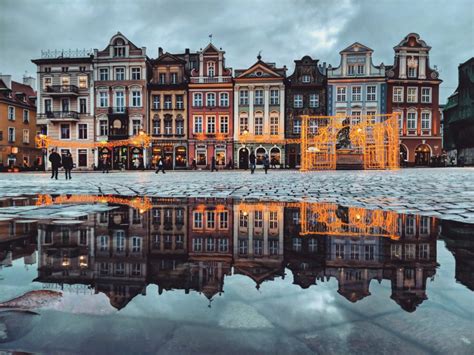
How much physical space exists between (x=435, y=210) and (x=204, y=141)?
42834 millimetres

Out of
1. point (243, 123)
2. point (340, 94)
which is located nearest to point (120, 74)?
Answer: point (243, 123)

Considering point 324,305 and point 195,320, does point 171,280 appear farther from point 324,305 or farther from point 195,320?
point 324,305

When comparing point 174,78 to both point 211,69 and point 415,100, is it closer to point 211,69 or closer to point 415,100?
point 211,69

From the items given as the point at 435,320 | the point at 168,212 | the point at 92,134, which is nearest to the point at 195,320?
the point at 435,320

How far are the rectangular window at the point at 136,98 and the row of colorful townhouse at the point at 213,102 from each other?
13cm

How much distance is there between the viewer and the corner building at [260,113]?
4666 cm

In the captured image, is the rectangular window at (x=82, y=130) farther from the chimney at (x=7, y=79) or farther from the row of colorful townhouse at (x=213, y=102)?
the chimney at (x=7, y=79)

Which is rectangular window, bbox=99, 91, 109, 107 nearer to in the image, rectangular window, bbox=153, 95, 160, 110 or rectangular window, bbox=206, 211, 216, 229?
rectangular window, bbox=153, 95, 160, 110

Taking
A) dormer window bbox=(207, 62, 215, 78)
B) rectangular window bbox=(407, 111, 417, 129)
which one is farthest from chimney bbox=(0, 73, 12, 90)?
rectangular window bbox=(407, 111, 417, 129)

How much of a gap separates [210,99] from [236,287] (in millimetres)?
46604

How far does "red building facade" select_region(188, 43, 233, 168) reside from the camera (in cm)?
4734

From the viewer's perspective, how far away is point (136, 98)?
156 feet

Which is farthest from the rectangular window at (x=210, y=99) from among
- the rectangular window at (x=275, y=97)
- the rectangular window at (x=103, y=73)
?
the rectangular window at (x=103, y=73)

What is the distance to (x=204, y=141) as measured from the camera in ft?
157
